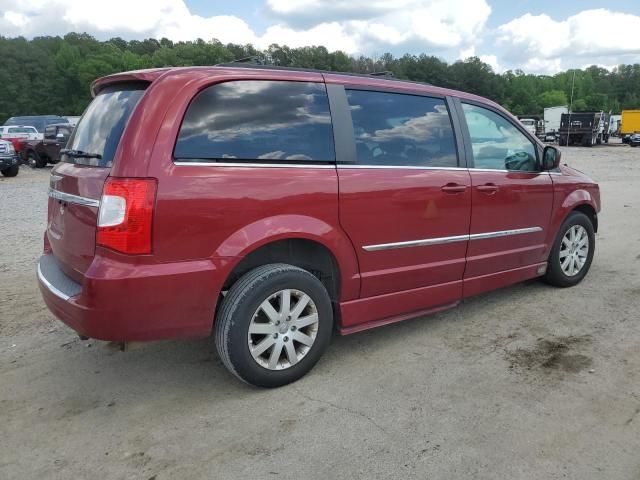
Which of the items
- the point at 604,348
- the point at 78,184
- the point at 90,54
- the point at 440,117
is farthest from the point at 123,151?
the point at 90,54

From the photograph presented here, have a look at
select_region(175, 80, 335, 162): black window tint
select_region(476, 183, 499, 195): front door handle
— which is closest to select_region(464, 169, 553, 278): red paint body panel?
select_region(476, 183, 499, 195): front door handle

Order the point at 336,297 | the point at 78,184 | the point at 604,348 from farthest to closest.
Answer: the point at 604,348, the point at 336,297, the point at 78,184

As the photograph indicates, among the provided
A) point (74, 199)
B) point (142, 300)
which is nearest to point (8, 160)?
point (74, 199)

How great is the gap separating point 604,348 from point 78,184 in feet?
11.8

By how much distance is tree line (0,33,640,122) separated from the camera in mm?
81812

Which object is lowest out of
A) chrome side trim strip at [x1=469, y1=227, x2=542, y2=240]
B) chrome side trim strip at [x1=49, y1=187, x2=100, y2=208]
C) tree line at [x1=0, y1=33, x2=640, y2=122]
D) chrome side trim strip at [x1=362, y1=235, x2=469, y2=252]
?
chrome side trim strip at [x1=362, y1=235, x2=469, y2=252]

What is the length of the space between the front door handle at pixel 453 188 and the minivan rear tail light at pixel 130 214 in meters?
2.07

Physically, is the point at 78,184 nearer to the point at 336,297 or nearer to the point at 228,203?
the point at 228,203

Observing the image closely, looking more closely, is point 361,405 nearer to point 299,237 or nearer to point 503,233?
point 299,237

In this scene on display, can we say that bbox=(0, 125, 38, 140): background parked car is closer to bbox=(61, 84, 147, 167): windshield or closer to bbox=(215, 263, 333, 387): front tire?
bbox=(61, 84, 147, 167): windshield

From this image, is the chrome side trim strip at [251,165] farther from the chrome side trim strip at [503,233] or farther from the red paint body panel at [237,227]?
the chrome side trim strip at [503,233]

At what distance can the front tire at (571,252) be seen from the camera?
16.5 feet

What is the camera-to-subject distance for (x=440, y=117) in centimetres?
407

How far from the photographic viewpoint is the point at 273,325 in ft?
10.5
